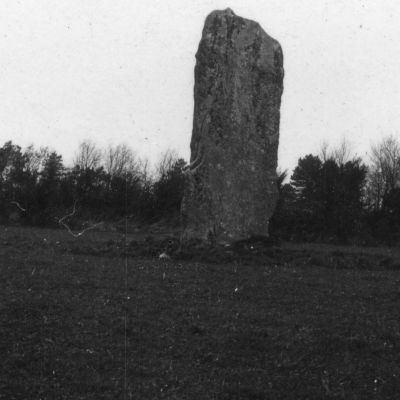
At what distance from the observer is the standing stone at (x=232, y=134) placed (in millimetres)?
16016

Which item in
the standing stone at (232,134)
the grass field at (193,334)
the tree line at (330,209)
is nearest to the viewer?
the grass field at (193,334)

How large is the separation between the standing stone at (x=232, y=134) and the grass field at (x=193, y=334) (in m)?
4.57

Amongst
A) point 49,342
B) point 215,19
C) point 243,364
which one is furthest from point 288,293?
point 215,19

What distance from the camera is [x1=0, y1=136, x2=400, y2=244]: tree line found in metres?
26.0

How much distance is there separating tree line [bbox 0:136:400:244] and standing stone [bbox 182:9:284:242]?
8.67 meters

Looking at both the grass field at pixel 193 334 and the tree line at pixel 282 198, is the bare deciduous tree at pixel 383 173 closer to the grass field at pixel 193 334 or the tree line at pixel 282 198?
the tree line at pixel 282 198

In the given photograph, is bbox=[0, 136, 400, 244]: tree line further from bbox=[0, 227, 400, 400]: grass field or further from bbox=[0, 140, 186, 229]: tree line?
bbox=[0, 227, 400, 400]: grass field

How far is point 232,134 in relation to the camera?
16.3 meters

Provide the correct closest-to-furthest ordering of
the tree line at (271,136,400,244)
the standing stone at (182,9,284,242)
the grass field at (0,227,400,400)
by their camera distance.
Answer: the grass field at (0,227,400,400) < the standing stone at (182,9,284,242) < the tree line at (271,136,400,244)

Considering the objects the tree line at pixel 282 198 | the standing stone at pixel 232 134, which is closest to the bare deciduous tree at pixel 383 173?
the tree line at pixel 282 198

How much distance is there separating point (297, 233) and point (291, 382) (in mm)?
20653

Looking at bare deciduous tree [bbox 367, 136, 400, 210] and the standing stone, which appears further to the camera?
bare deciduous tree [bbox 367, 136, 400, 210]

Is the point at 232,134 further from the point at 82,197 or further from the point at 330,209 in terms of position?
the point at 82,197

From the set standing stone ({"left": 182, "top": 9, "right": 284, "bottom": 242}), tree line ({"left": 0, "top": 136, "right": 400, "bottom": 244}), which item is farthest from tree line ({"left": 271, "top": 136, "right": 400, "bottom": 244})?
standing stone ({"left": 182, "top": 9, "right": 284, "bottom": 242})
